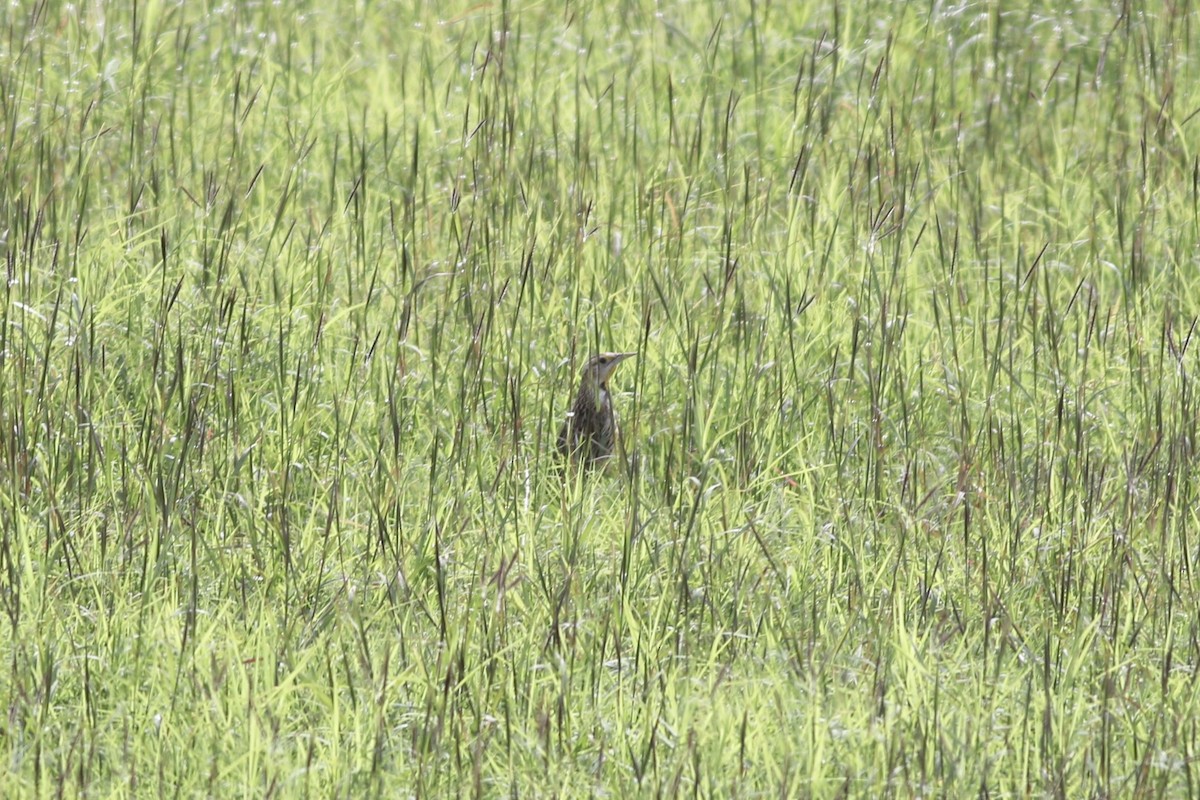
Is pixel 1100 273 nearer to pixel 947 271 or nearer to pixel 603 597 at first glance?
pixel 947 271

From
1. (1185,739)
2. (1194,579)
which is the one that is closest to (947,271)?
(1194,579)

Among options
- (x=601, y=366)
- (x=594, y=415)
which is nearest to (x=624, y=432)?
(x=594, y=415)

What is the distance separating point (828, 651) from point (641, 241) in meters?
1.98

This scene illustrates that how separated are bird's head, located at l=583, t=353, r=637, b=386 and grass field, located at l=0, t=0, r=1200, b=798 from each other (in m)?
0.07

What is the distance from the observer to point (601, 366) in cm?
427

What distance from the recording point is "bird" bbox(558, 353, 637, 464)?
4098 mm

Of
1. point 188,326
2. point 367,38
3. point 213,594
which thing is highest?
point 367,38

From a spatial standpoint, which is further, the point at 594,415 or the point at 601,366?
the point at 601,366

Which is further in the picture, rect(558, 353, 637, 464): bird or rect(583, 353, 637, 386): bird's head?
rect(583, 353, 637, 386): bird's head

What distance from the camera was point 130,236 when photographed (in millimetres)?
4680

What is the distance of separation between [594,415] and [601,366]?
0.58 feet

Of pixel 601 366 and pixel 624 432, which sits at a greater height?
pixel 601 366

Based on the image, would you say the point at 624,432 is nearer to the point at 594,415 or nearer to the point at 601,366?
the point at 594,415

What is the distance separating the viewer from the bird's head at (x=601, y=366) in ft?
13.8
